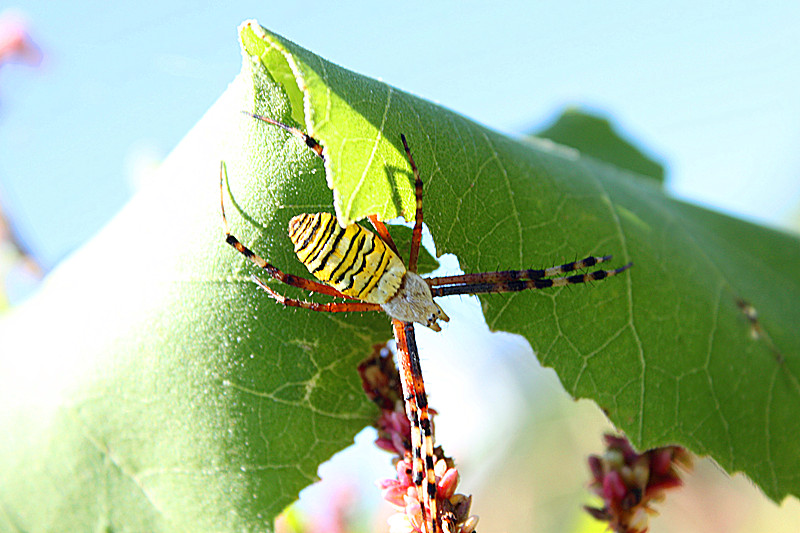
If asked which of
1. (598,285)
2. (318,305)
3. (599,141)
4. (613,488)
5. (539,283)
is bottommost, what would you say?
(318,305)

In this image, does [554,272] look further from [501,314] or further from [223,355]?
[223,355]

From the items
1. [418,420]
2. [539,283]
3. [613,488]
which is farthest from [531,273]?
[613,488]

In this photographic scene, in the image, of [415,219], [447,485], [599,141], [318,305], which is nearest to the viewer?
[447,485]

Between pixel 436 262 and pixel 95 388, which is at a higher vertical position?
pixel 436 262

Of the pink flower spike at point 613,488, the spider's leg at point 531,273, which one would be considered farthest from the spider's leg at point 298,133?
the pink flower spike at point 613,488

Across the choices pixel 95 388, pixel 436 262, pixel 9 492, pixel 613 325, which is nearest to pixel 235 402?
pixel 95 388

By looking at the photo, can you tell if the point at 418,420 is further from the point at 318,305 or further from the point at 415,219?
the point at 415,219

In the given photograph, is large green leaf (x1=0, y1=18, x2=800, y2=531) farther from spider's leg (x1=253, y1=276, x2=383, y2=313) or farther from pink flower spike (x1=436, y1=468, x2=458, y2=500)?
pink flower spike (x1=436, y1=468, x2=458, y2=500)
